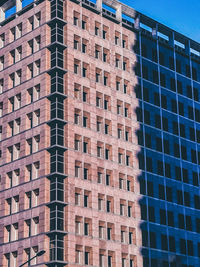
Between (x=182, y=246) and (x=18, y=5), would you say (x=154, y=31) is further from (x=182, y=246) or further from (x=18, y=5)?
(x=182, y=246)

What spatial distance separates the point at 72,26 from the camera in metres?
77.7

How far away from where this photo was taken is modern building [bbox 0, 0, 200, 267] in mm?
70562

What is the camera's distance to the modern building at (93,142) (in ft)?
232

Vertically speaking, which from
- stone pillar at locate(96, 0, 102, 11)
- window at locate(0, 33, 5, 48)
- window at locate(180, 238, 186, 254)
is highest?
stone pillar at locate(96, 0, 102, 11)

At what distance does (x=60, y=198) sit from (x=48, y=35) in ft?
69.4

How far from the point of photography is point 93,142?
246 ft

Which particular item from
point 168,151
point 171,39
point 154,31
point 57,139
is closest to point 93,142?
point 57,139

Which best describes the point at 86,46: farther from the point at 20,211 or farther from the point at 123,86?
the point at 20,211

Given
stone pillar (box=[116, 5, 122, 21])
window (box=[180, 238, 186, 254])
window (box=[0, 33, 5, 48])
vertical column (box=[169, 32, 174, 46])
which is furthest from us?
vertical column (box=[169, 32, 174, 46])

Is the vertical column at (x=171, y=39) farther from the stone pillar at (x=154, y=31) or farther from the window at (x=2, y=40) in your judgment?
the window at (x=2, y=40)

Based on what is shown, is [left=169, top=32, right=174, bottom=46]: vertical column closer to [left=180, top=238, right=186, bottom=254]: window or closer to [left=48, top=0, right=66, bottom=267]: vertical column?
[left=48, top=0, right=66, bottom=267]: vertical column

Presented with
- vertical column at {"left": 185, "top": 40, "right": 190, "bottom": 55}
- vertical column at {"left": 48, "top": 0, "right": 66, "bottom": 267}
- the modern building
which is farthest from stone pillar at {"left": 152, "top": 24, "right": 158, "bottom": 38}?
vertical column at {"left": 48, "top": 0, "right": 66, "bottom": 267}

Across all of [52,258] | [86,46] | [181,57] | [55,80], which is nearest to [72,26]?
[86,46]

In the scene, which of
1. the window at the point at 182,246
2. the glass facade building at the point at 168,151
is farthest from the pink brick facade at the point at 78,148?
the window at the point at 182,246
